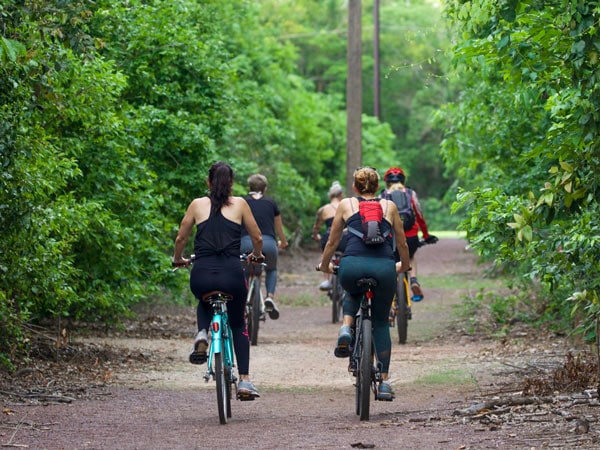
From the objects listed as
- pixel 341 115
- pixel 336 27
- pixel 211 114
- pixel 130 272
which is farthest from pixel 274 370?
pixel 336 27

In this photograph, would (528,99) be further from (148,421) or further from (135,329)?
(135,329)

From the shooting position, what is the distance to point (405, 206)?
1389 cm

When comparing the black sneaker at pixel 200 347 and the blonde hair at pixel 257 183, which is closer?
the black sneaker at pixel 200 347

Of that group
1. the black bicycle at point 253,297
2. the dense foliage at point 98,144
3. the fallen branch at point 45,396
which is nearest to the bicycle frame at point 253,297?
the black bicycle at point 253,297

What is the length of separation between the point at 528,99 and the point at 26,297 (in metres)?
4.83

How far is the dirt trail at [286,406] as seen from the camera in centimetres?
759

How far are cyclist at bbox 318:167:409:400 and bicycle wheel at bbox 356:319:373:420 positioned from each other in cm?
16

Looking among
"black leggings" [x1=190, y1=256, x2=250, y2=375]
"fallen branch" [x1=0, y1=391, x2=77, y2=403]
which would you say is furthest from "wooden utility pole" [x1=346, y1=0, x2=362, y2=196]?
"black leggings" [x1=190, y1=256, x2=250, y2=375]

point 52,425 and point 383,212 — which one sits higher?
point 383,212

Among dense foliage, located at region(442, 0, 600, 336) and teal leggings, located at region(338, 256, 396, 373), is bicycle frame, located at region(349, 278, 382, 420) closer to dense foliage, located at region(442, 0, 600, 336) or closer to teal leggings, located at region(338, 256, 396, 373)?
teal leggings, located at region(338, 256, 396, 373)

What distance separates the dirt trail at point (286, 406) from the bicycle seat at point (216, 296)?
3.00 feet

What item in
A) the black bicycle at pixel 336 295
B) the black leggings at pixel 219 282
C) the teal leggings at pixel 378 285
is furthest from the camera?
the black bicycle at pixel 336 295

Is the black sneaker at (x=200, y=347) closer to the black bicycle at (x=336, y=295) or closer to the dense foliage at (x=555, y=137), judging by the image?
the dense foliage at (x=555, y=137)

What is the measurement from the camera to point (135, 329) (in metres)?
16.4
